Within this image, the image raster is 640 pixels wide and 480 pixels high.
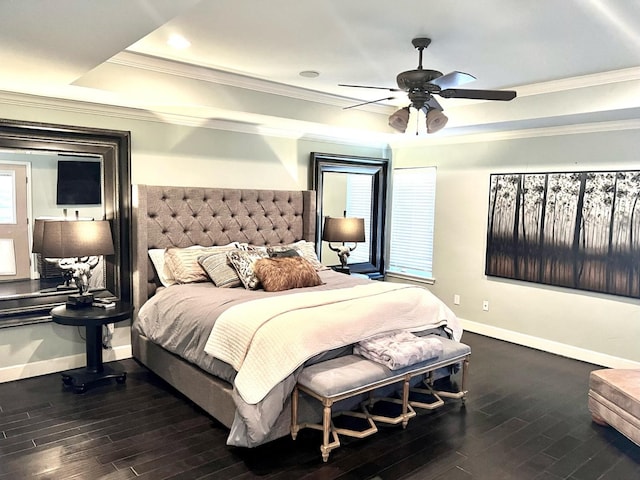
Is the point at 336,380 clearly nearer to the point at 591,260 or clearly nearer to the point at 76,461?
the point at 76,461

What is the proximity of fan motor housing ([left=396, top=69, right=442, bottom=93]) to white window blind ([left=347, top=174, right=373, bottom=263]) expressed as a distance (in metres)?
2.99

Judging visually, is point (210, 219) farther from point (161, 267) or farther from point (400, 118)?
point (400, 118)

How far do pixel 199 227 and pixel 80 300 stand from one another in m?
1.31

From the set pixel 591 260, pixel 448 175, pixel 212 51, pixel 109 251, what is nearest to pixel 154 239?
pixel 109 251

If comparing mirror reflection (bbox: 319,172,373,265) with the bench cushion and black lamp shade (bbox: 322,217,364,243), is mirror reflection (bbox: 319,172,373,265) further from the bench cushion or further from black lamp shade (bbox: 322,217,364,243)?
the bench cushion

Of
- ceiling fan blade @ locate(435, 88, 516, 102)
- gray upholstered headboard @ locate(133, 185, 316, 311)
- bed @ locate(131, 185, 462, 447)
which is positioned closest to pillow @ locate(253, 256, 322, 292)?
bed @ locate(131, 185, 462, 447)

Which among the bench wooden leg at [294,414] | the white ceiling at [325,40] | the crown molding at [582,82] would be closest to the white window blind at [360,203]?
the white ceiling at [325,40]

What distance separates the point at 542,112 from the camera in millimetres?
4398

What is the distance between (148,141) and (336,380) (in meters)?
2.93

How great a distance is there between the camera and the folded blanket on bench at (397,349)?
3061 mm

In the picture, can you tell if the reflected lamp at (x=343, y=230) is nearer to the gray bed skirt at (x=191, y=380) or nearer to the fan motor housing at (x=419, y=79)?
the gray bed skirt at (x=191, y=380)

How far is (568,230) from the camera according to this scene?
15.7 ft

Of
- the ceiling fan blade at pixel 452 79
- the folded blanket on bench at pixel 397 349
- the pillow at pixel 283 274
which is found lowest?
the folded blanket on bench at pixel 397 349

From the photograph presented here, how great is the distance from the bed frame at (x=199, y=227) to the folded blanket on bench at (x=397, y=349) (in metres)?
0.99
